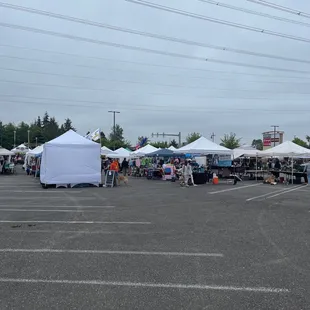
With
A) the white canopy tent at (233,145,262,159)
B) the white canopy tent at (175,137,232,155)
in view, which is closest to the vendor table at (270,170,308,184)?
the white canopy tent at (233,145,262,159)

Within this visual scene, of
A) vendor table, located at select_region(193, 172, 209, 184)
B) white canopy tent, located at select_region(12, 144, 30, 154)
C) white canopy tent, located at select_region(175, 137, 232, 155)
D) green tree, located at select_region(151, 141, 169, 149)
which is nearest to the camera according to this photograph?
vendor table, located at select_region(193, 172, 209, 184)

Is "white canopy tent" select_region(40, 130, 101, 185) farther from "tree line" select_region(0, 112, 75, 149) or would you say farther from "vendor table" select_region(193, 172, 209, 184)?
"tree line" select_region(0, 112, 75, 149)

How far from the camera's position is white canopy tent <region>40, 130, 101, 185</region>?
18781mm

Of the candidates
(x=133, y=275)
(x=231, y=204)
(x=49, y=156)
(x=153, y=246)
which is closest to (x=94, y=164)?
(x=49, y=156)

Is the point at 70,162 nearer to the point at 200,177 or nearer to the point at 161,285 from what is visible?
the point at 200,177

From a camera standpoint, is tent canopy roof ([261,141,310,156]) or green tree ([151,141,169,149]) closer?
tent canopy roof ([261,141,310,156])

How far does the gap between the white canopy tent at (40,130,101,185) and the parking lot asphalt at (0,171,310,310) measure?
854cm

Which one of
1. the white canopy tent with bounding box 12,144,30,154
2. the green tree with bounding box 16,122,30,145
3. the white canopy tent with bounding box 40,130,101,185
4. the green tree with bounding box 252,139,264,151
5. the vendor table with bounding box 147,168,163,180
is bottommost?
the vendor table with bounding box 147,168,163,180

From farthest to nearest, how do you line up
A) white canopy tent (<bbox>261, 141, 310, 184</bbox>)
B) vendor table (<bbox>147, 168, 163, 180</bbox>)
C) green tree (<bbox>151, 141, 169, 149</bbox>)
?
green tree (<bbox>151, 141, 169, 149</bbox>) < vendor table (<bbox>147, 168, 163, 180</bbox>) < white canopy tent (<bbox>261, 141, 310, 184</bbox>)

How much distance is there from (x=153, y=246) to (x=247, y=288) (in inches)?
92.3

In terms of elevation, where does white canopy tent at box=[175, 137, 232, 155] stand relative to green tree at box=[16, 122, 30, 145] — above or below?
below

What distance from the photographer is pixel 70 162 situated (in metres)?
19.1

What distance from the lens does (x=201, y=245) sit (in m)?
6.40

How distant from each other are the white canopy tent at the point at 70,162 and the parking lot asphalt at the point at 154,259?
8.54 m
